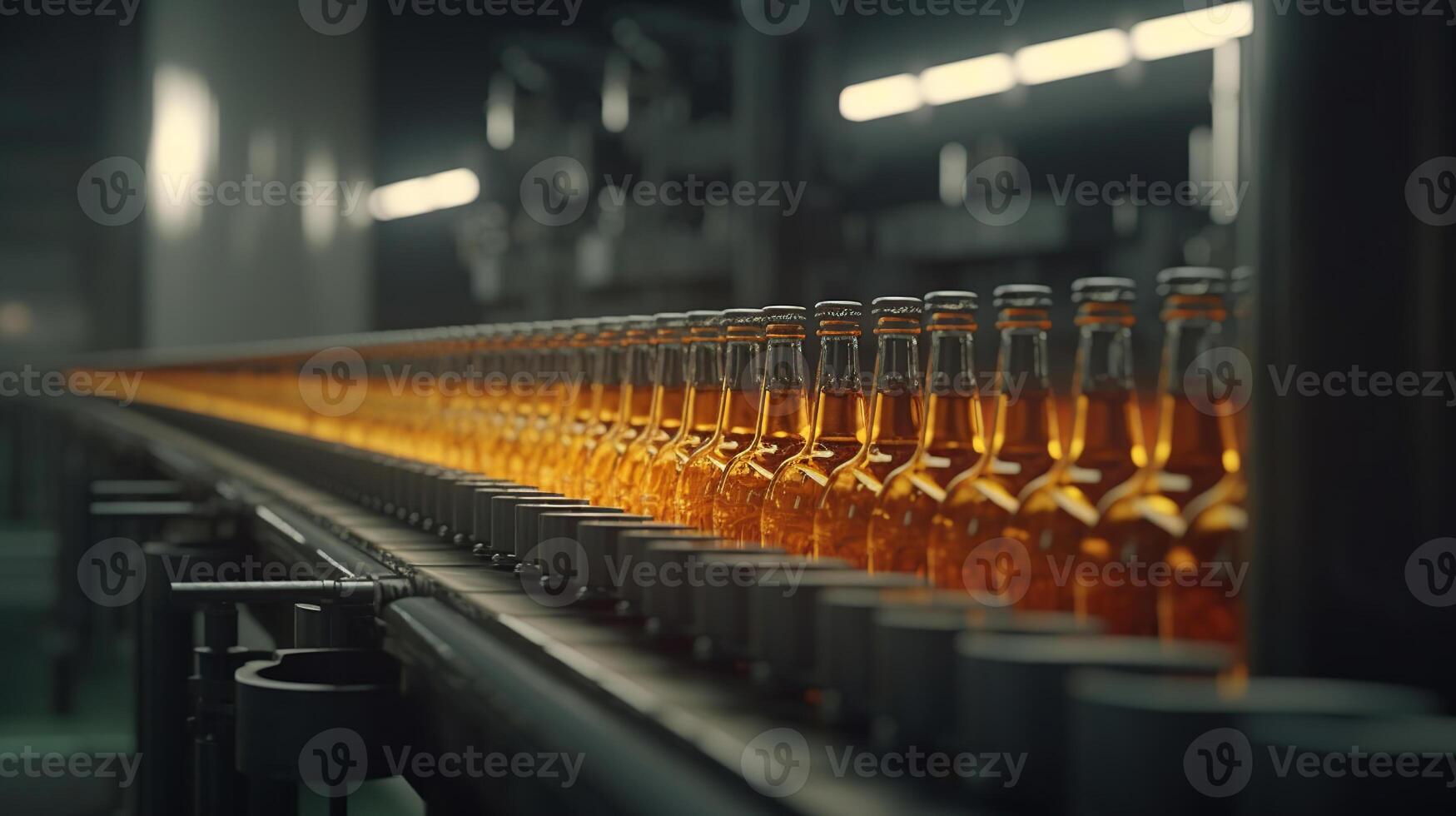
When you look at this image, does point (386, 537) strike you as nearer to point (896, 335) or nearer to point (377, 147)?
point (896, 335)

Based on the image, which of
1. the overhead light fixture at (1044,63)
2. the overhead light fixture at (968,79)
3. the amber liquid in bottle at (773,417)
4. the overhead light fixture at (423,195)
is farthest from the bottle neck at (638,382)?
the overhead light fixture at (423,195)

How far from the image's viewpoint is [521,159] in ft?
23.3

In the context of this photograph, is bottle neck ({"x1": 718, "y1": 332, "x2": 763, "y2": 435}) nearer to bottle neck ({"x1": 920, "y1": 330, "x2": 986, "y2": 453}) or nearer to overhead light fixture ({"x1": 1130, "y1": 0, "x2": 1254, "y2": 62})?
bottle neck ({"x1": 920, "y1": 330, "x2": 986, "y2": 453})

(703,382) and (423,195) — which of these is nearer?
(703,382)

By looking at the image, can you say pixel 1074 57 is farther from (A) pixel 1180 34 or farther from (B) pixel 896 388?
(B) pixel 896 388

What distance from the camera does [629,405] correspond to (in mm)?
1633

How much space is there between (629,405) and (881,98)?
3.85 meters

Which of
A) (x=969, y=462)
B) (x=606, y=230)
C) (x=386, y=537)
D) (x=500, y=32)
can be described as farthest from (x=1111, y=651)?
(x=500, y=32)

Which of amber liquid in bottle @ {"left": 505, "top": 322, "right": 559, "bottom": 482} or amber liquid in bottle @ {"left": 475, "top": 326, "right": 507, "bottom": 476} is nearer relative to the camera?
amber liquid in bottle @ {"left": 505, "top": 322, "right": 559, "bottom": 482}

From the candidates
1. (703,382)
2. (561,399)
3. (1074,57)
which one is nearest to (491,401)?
(561,399)

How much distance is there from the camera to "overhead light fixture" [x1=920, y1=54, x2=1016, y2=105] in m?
4.76

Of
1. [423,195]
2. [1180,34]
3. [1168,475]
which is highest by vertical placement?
[423,195]

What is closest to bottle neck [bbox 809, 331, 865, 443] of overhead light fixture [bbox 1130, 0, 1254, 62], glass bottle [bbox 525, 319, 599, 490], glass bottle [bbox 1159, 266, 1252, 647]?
glass bottle [bbox 1159, 266, 1252, 647]

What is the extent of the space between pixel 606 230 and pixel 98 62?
8724 millimetres
